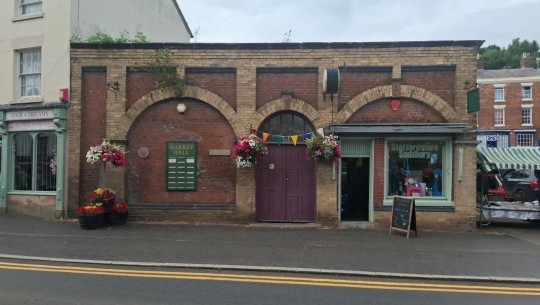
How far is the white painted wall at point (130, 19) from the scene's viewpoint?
45.3 ft

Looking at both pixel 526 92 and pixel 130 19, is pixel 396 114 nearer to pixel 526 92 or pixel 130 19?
pixel 130 19

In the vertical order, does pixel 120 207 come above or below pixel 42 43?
below

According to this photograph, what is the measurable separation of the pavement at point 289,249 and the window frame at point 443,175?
97cm

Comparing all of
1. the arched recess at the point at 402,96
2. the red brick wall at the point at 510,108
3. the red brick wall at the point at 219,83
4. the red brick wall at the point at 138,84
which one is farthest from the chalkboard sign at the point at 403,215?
the red brick wall at the point at 510,108

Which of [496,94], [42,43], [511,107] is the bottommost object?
[42,43]

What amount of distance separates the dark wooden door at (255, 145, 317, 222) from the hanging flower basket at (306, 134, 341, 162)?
75cm

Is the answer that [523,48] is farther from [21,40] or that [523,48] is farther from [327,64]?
[21,40]

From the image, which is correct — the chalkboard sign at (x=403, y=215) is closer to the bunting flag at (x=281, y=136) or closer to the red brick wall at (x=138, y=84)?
the bunting flag at (x=281, y=136)

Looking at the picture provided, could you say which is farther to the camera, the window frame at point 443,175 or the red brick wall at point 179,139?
the red brick wall at point 179,139

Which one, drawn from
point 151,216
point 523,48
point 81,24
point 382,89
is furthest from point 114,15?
point 523,48

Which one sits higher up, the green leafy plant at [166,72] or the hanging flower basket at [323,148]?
the green leafy plant at [166,72]

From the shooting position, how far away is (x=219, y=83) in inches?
486

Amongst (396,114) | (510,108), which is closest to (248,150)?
(396,114)

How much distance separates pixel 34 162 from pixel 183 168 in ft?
17.7
